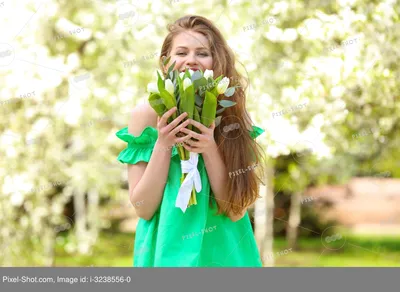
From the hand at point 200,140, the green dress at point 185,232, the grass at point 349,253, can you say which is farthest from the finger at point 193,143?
the grass at point 349,253

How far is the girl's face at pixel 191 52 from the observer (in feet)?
5.82

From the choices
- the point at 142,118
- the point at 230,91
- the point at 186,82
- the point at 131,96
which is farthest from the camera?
the point at 131,96

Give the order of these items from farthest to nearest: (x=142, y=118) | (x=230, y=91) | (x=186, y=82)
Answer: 1. (x=142, y=118)
2. (x=230, y=91)
3. (x=186, y=82)

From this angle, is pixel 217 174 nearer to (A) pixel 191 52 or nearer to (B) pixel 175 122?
(B) pixel 175 122

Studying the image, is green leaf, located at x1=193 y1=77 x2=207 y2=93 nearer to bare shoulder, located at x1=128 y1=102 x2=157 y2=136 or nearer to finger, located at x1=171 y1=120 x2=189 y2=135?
finger, located at x1=171 y1=120 x2=189 y2=135

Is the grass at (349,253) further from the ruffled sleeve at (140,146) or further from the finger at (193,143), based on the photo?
the finger at (193,143)

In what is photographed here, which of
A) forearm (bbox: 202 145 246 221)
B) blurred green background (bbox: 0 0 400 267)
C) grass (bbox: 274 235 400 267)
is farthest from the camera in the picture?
grass (bbox: 274 235 400 267)

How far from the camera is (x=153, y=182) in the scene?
166cm

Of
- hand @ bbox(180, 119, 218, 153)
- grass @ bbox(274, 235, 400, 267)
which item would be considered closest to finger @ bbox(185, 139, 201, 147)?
hand @ bbox(180, 119, 218, 153)

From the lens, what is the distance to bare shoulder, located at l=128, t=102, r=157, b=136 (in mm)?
1799

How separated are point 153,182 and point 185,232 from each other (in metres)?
0.17

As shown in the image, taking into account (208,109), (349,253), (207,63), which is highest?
(207,63)

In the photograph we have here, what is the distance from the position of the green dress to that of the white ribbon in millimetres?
55

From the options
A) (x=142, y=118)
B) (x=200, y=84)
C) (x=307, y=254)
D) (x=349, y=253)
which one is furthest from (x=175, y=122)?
(x=349, y=253)
